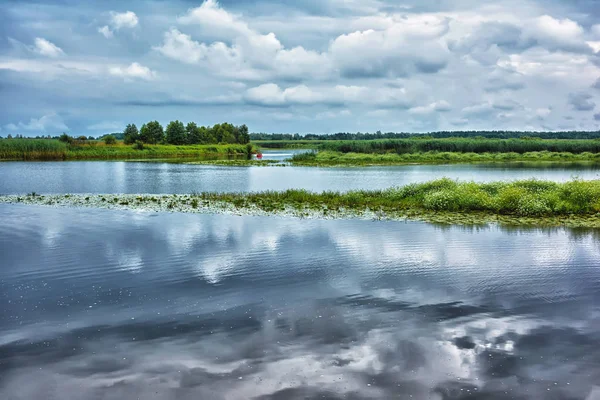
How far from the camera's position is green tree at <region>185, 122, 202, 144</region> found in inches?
4951

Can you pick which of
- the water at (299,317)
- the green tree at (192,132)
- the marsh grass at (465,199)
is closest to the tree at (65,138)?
the green tree at (192,132)

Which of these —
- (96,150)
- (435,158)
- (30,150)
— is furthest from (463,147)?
(30,150)

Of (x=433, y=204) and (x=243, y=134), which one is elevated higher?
(x=243, y=134)

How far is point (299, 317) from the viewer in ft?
→ 33.3

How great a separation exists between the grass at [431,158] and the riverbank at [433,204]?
4642cm

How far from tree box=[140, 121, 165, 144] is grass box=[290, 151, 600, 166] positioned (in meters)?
43.4

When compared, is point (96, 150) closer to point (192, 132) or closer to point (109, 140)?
point (109, 140)

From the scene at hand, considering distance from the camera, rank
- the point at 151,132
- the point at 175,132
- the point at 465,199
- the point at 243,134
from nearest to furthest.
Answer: the point at 465,199 < the point at 151,132 < the point at 175,132 < the point at 243,134

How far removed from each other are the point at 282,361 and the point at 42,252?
11233 millimetres

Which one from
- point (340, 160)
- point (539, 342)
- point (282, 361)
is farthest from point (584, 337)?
point (340, 160)

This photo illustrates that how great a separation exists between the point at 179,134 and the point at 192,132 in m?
5.00

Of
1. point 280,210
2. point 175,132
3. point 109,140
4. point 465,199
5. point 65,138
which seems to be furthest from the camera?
point 175,132

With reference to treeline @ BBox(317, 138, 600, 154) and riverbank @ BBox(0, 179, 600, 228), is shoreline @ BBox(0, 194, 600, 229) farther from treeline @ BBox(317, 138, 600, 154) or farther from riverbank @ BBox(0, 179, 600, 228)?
treeline @ BBox(317, 138, 600, 154)

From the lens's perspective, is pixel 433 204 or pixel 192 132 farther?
pixel 192 132
